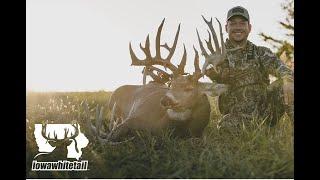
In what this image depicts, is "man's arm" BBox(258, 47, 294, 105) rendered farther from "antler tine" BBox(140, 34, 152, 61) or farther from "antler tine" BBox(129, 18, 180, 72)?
"antler tine" BBox(140, 34, 152, 61)

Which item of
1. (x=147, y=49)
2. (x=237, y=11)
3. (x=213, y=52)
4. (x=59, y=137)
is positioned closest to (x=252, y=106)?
(x=213, y=52)

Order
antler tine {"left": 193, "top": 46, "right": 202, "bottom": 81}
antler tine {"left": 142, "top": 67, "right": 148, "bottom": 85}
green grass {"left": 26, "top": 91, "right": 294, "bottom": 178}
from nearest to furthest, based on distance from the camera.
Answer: green grass {"left": 26, "top": 91, "right": 294, "bottom": 178} → antler tine {"left": 193, "top": 46, "right": 202, "bottom": 81} → antler tine {"left": 142, "top": 67, "right": 148, "bottom": 85}

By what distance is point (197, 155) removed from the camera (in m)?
5.91

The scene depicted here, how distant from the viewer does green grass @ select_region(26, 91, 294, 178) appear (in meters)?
5.81

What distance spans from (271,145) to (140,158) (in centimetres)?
123

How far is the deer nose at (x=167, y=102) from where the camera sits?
19.6 ft

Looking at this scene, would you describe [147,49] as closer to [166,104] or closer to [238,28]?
[166,104]

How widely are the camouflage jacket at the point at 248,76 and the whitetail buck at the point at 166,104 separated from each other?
0.67 feet

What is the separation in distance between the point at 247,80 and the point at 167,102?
34.1 inches

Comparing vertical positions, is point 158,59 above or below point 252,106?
above

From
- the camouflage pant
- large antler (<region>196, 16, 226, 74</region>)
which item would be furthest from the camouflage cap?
the camouflage pant

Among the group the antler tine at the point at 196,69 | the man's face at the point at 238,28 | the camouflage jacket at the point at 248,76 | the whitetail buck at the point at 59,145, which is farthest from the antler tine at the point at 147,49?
the whitetail buck at the point at 59,145

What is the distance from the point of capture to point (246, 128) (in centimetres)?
607
